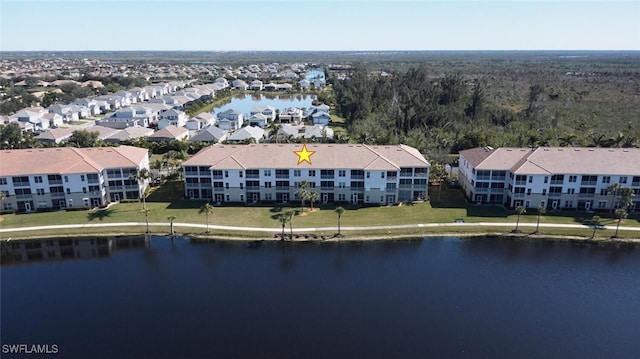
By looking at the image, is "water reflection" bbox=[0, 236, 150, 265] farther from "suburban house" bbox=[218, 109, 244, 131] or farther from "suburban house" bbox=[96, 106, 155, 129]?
"suburban house" bbox=[96, 106, 155, 129]

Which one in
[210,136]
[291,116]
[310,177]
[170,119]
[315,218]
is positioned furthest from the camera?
[291,116]

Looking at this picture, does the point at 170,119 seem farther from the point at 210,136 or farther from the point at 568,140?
the point at 568,140

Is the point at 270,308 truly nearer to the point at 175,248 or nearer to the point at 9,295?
the point at 175,248

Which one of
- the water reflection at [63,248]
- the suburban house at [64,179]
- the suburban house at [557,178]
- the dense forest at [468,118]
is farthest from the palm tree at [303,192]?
the dense forest at [468,118]

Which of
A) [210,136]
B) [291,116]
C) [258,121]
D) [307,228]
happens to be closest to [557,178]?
[307,228]

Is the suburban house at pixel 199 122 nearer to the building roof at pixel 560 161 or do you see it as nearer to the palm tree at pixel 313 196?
the palm tree at pixel 313 196

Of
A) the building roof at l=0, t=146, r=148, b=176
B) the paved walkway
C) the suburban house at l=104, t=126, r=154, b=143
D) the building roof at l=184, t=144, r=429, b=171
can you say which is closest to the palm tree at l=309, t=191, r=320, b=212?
the building roof at l=184, t=144, r=429, b=171

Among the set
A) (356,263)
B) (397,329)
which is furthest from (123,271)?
(397,329)
